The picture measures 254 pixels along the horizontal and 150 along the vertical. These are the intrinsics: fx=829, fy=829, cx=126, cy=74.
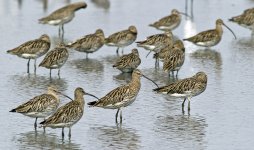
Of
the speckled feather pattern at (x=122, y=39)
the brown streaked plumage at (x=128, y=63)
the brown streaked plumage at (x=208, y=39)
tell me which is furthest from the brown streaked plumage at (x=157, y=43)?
the brown streaked plumage at (x=128, y=63)

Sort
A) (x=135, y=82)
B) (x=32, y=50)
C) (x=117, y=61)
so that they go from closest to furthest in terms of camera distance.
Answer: (x=135, y=82) → (x=117, y=61) → (x=32, y=50)

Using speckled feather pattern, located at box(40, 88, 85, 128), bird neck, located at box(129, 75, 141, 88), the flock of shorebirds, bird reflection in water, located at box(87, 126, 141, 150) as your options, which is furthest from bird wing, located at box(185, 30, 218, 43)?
speckled feather pattern, located at box(40, 88, 85, 128)

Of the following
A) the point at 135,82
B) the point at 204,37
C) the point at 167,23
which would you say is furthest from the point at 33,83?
the point at 167,23

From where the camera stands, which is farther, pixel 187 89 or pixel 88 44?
pixel 88 44

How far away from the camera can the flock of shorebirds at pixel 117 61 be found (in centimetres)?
1392

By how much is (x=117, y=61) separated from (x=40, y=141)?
21.9 feet

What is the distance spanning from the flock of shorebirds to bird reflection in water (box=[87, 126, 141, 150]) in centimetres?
46

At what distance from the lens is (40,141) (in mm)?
13406

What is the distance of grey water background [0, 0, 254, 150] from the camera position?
13.6m

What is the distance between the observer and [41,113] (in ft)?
45.9

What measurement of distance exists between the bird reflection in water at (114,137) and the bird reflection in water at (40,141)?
45 cm

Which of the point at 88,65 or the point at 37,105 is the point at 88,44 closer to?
the point at 88,65

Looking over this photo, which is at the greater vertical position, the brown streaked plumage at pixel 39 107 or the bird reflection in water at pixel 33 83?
the brown streaked plumage at pixel 39 107

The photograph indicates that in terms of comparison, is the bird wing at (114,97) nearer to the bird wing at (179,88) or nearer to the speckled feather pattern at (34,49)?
the bird wing at (179,88)
